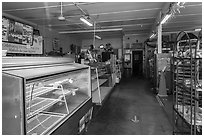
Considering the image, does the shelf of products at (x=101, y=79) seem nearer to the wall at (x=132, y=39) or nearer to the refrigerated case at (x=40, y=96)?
the refrigerated case at (x=40, y=96)

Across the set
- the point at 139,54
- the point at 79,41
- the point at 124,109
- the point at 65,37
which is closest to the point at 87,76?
the point at 124,109

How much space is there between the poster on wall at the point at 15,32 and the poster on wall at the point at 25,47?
0.61 feet

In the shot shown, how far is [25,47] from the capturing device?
6.64m

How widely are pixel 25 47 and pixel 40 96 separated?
16.2 ft

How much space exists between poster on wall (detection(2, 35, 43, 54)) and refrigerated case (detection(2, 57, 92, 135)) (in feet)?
12.8

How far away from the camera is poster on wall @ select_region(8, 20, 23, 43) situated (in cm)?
582

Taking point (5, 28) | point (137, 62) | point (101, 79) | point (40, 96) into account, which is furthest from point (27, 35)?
point (137, 62)

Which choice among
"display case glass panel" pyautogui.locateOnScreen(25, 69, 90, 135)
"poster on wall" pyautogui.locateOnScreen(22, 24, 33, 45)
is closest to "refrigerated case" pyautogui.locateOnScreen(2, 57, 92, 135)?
"display case glass panel" pyautogui.locateOnScreen(25, 69, 90, 135)

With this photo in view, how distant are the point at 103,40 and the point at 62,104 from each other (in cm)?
1217

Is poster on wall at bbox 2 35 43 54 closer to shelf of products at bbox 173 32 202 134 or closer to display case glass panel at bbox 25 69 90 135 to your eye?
display case glass panel at bbox 25 69 90 135

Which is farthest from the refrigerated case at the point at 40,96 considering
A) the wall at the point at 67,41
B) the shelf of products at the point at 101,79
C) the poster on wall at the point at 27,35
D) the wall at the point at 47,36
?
the wall at the point at 67,41

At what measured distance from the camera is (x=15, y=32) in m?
6.04

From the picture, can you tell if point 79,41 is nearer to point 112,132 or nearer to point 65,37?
point 65,37

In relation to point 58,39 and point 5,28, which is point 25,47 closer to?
point 5,28
